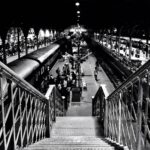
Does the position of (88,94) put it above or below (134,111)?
below

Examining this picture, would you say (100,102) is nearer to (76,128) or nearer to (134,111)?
(76,128)

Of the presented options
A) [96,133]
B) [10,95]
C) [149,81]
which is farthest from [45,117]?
[149,81]

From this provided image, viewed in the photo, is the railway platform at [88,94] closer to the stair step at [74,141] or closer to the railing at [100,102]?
the railing at [100,102]

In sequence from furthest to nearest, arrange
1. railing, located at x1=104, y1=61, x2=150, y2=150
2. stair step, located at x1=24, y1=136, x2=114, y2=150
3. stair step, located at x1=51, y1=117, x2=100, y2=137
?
stair step, located at x1=51, y1=117, x2=100, y2=137 → stair step, located at x1=24, y1=136, x2=114, y2=150 → railing, located at x1=104, y1=61, x2=150, y2=150

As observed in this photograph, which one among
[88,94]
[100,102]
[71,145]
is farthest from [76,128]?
[88,94]

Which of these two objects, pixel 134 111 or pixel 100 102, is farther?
pixel 100 102

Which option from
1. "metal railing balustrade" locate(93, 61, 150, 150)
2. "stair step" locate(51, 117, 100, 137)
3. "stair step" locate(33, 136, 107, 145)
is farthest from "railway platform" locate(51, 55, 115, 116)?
"metal railing balustrade" locate(93, 61, 150, 150)

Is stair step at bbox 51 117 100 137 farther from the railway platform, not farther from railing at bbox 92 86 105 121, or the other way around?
the railway platform

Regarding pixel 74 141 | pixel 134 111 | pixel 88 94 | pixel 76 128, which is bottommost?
pixel 88 94

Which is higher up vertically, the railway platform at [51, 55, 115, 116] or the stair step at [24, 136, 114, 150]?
the stair step at [24, 136, 114, 150]

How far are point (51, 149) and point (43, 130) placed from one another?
1722 millimetres

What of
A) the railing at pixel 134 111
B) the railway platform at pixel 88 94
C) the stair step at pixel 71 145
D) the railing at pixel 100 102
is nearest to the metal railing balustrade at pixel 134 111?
the railing at pixel 134 111

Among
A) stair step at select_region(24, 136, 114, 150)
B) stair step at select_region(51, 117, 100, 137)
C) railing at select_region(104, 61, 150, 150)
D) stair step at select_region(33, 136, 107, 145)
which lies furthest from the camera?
stair step at select_region(51, 117, 100, 137)

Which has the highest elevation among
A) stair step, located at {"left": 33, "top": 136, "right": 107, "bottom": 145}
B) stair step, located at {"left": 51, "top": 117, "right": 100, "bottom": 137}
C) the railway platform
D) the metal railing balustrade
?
the metal railing balustrade
